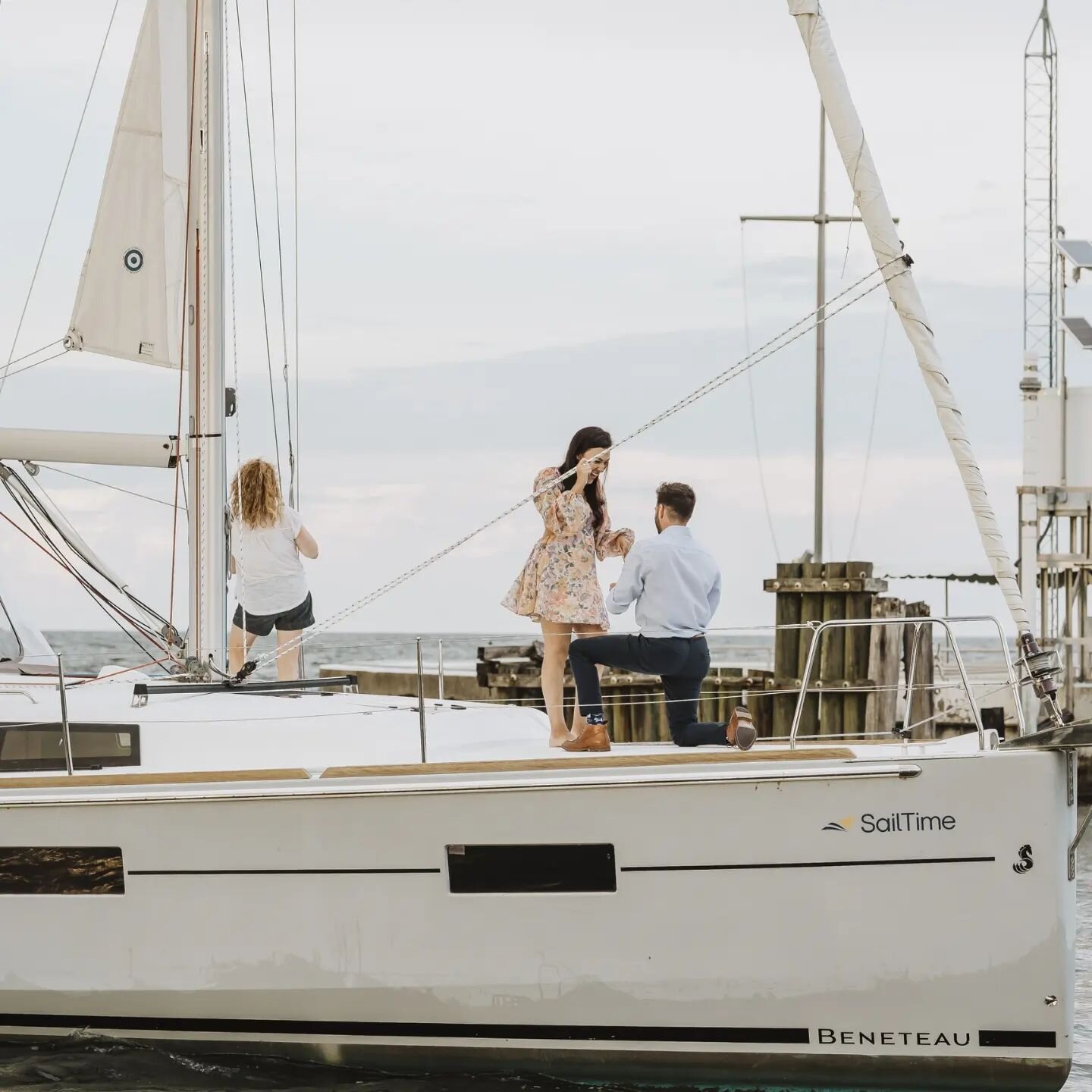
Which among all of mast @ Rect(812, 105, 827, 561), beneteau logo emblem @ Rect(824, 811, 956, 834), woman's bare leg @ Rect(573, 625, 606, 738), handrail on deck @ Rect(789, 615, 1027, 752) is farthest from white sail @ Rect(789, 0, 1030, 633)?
mast @ Rect(812, 105, 827, 561)

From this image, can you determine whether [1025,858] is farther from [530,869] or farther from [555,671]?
[555,671]

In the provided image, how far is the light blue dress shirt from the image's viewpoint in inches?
296

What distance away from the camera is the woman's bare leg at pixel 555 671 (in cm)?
801

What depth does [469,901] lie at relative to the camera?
6.88 meters

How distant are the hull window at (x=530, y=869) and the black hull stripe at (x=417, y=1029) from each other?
64cm

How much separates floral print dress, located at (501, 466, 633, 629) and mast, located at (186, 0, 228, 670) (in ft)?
5.59

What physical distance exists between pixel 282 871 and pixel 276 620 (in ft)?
8.24

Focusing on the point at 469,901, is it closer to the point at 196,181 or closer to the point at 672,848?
the point at 672,848

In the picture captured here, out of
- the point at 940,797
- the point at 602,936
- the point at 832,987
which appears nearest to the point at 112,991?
the point at 602,936

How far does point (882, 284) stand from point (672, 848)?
112 inches

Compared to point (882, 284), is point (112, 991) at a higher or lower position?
lower

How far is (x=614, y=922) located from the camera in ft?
22.2

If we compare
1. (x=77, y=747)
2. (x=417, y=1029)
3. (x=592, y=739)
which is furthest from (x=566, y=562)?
(x=77, y=747)

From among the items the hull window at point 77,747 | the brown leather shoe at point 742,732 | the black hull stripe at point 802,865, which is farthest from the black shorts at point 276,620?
the black hull stripe at point 802,865
